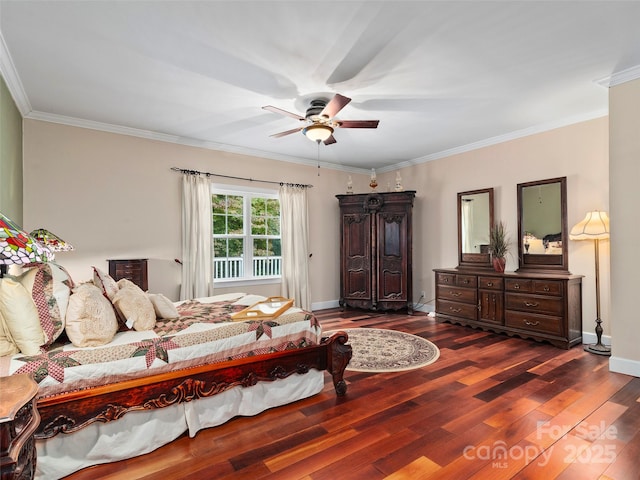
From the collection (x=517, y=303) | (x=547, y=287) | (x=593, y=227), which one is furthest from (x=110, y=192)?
(x=593, y=227)

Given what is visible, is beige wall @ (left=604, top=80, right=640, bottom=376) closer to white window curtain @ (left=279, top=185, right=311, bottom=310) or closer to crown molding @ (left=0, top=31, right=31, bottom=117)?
white window curtain @ (left=279, top=185, right=311, bottom=310)

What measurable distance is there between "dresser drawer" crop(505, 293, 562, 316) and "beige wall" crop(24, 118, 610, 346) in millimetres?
491

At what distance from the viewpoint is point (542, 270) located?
14.5 ft

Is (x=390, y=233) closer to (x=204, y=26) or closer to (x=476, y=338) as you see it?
(x=476, y=338)

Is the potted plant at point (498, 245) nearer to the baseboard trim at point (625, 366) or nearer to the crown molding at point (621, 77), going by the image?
the baseboard trim at point (625, 366)

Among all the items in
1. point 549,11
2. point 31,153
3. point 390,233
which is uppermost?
point 549,11

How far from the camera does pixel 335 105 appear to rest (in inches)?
118

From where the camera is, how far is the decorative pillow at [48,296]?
186 cm

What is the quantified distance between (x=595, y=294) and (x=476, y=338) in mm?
1403

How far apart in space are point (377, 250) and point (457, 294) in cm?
149

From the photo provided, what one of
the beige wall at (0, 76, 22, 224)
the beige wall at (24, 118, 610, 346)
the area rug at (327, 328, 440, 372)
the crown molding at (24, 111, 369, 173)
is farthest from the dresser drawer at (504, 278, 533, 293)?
the beige wall at (0, 76, 22, 224)

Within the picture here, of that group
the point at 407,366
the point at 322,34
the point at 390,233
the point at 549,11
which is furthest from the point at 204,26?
the point at 390,233

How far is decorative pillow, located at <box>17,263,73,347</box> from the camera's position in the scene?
1.86 metres

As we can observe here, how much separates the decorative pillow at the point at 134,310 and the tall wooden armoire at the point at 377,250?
13.2 ft
